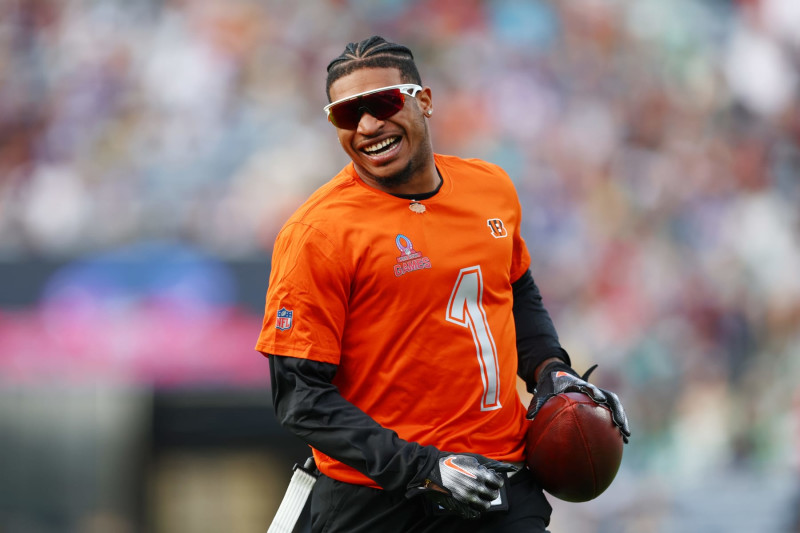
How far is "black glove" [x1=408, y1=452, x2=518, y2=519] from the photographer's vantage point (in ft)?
8.39

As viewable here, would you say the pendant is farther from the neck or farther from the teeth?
the teeth

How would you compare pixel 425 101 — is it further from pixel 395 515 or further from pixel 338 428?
pixel 395 515

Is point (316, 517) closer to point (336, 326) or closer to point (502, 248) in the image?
point (336, 326)

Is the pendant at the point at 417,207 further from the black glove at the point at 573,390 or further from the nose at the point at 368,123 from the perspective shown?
the black glove at the point at 573,390

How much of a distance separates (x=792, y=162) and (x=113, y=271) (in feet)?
22.0

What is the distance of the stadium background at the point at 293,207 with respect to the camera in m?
7.04

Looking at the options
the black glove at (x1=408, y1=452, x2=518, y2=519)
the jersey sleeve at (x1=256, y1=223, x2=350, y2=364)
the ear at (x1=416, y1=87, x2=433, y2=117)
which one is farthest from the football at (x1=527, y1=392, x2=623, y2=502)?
the ear at (x1=416, y1=87, x2=433, y2=117)

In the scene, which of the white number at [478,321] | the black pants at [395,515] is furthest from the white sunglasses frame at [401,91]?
the black pants at [395,515]

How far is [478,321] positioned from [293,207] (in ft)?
20.2

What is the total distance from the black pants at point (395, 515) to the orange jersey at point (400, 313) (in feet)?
0.17

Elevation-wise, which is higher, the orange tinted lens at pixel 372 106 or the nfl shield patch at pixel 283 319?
the orange tinted lens at pixel 372 106

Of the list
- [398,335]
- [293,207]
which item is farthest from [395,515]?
[293,207]

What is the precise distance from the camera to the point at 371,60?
295cm

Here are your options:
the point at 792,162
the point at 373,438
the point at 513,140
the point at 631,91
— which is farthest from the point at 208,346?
the point at 792,162
